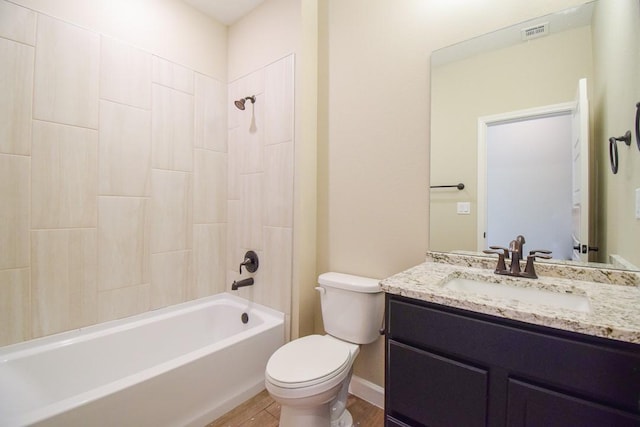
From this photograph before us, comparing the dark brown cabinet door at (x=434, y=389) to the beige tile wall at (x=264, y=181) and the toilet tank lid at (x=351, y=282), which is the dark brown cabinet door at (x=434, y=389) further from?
the beige tile wall at (x=264, y=181)

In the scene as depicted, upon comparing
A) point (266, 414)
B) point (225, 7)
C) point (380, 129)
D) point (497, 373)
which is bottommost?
point (266, 414)

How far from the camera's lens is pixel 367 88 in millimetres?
1705

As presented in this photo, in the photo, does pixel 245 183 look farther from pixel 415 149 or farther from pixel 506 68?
pixel 506 68

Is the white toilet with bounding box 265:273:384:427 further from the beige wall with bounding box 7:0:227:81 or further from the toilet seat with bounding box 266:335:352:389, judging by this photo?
the beige wall with bounding box 7:0:227:81

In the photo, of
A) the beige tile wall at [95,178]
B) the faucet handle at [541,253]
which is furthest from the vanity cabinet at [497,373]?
the beige tile wall at [95,178]

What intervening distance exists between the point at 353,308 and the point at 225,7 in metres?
2.39

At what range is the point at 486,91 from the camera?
4.48ft

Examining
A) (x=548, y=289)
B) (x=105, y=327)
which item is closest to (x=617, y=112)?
(x=548, y=289)

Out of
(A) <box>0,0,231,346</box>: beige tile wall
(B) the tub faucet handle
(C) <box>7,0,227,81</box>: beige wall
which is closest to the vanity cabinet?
(B) the tub faucet handle

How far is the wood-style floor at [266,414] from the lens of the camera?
5.03 ft

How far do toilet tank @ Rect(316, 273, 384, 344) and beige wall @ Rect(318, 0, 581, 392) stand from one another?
0.18 m

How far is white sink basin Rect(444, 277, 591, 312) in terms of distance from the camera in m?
0.99

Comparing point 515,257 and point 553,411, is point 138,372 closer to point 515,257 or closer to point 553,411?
point 553,411

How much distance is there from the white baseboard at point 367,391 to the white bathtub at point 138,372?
56 cm
